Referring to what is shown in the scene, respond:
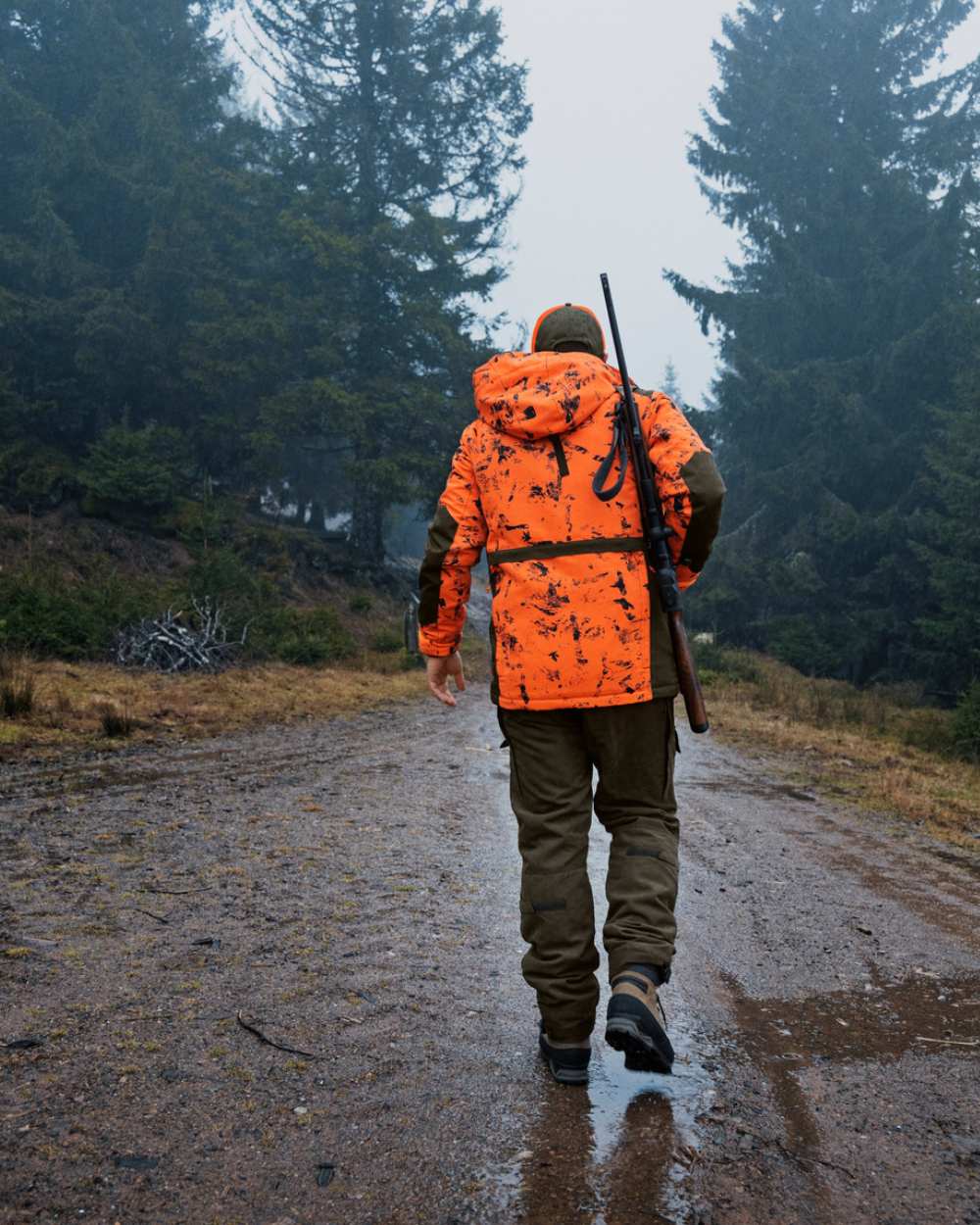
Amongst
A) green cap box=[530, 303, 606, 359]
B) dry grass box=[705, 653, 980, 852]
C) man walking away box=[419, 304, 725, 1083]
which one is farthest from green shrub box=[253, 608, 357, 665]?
man walking away box=[419, 304, 725, 1083]

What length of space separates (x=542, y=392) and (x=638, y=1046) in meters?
1.89

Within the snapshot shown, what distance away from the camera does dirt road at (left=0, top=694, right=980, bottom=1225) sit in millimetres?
2152

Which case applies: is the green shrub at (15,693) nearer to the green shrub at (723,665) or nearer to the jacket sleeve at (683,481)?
the jacket sleeve at (683,481)

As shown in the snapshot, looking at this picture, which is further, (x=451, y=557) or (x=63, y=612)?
(x=63, y=612)

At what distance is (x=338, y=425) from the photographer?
23.1 meters

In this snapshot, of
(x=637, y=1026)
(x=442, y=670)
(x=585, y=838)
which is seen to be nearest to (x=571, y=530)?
(x=442, y=670)

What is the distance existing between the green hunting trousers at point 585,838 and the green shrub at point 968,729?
10091mm

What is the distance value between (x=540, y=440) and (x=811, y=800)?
595 centimetres

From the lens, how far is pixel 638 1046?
2695 millimetres

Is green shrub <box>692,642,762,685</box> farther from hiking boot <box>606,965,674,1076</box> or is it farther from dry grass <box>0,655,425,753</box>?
hiking boot <box>606,965,674,1076</box>

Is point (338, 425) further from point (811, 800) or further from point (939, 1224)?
point (939, 1224)

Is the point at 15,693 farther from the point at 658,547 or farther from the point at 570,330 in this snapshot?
the point at 658,547

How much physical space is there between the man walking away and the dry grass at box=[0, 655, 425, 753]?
6476 mm

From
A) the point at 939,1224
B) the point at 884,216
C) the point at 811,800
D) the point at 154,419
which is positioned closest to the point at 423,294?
the point at 154,419
